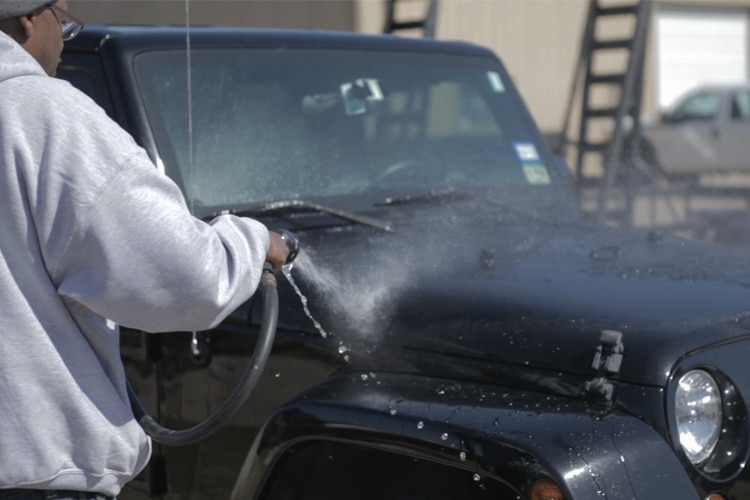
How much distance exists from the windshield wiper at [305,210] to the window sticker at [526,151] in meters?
0.86

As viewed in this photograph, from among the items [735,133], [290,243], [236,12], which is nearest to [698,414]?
[290,243]

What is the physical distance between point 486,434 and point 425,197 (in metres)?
1.26

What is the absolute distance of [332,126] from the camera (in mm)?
3305

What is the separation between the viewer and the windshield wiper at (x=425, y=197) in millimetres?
3184

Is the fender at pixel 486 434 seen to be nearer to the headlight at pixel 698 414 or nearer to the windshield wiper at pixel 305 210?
the headlight at pixel 698 414

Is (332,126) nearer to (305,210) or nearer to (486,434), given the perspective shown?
(305,210)

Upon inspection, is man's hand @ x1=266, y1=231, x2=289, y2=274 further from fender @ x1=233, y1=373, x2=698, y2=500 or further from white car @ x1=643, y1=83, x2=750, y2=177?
white car @ x1=643, y1=83, x2=750, y2=177

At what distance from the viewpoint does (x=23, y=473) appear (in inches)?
67.6

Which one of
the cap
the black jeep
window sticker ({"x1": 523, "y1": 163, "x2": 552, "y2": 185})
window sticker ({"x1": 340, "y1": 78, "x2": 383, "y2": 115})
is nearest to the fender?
the black jeep

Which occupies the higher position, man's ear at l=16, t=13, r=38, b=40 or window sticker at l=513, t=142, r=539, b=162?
man's ear at l=16, t=13, r=38, b=40

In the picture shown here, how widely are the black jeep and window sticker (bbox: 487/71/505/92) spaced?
17 cm

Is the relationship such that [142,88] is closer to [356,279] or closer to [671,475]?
[356,279]

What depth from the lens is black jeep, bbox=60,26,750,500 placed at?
7.11ft

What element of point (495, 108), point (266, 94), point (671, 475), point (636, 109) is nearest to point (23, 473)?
point (671, 475)
